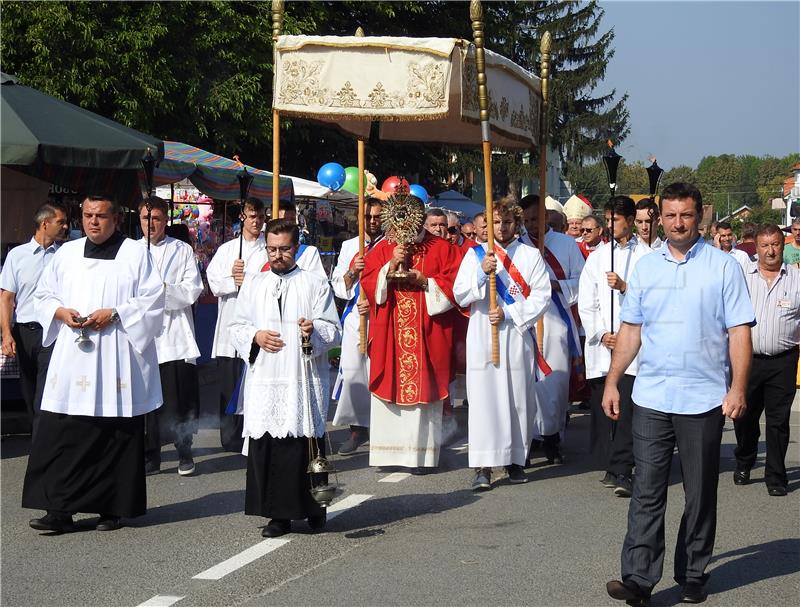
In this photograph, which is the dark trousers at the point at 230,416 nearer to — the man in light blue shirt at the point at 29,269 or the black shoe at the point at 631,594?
the man in light blue shirt at the point at 29,269

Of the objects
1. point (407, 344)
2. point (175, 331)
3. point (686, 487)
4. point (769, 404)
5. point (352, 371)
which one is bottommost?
point (686, 487)

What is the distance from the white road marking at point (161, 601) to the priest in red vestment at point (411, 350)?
3.76m

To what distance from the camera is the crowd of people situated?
623cm

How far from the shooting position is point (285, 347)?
25.6ft

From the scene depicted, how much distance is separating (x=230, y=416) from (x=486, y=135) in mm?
3255

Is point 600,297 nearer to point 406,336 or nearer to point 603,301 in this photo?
point 603,301

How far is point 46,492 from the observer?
25.5ft

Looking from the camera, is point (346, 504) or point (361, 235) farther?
point (361, 235)

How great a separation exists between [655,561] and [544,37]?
664cm

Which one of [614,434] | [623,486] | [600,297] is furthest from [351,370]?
[623,486]

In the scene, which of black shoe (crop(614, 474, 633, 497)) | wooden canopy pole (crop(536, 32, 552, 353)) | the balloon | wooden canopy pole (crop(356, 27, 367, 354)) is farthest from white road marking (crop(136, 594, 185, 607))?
the balloon

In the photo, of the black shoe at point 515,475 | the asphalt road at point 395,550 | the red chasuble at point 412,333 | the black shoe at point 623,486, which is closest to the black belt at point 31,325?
the asphalt road at point 395,550

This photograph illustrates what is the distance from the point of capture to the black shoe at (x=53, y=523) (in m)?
7.75

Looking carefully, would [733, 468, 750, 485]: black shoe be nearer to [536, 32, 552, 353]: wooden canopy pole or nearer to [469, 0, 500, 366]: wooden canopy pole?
[469, 0, 500, 366]: wooden canopy pole
